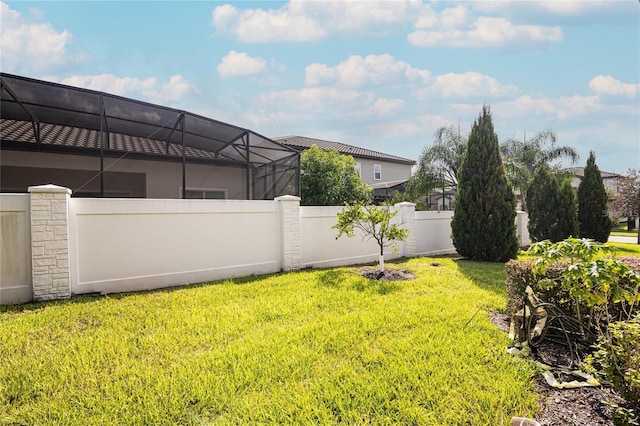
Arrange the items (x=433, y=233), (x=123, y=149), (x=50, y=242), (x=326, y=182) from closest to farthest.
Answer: (x=50, y=242) → (x=123, y=149) → (x=433, y=233) → (x=326, y=182)

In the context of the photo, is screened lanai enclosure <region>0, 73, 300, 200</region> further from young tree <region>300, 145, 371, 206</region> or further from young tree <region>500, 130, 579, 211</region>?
young tree <region>500, 130, 579, 211</region>

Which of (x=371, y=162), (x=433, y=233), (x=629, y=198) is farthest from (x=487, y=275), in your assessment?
(x=371, y=162)

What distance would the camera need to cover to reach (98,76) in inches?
346

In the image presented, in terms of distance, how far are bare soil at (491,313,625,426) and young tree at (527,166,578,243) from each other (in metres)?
11.9

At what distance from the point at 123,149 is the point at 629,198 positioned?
914 inches

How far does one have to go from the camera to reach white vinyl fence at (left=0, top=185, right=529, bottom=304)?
→ 16.6 ft

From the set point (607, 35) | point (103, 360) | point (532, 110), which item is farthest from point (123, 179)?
point (532, 110)

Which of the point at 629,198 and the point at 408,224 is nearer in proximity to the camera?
the point at 408,224

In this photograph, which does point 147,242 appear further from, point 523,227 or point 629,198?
point 629,198

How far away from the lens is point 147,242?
6152mm

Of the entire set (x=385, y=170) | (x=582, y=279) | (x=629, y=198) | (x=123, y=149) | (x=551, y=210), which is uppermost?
(x=385, y=170)

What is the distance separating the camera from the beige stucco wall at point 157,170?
9.65 m

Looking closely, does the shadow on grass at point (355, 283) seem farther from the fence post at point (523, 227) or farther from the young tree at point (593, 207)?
the young tree at point (593, 207)

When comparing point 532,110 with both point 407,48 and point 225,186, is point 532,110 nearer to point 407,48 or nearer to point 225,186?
point 407,48
